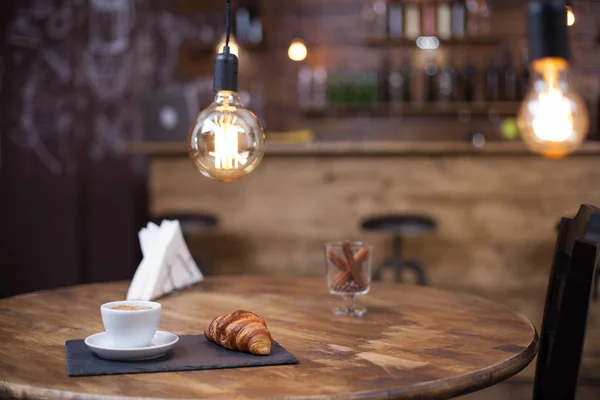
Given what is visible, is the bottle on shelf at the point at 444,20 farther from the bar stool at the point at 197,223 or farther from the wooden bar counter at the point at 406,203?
the bar stool at the point at 197,223

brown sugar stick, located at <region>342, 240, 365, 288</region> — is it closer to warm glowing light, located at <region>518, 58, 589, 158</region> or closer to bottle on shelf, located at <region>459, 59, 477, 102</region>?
warm glowing light, located at <region>518, 58, 589, 158</region>

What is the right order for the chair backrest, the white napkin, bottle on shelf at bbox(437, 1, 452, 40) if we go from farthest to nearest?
bottle on shelf at bbox(437, 1, 452, 40) < the white napkin < the chair backrest

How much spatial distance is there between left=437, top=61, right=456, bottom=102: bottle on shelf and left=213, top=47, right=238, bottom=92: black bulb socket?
4.26 meters

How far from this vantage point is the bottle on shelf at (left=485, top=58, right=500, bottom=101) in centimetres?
557

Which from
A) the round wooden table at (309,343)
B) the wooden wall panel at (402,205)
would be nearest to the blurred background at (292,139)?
the wooden wall panel at (402,205)

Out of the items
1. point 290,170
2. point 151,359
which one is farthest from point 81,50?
point 151,359

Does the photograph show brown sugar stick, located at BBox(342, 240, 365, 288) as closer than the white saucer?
No

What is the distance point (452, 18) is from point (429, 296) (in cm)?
411

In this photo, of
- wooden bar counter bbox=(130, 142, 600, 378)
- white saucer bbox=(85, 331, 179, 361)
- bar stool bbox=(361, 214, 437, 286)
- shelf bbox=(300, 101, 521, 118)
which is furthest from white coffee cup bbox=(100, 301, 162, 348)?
shelf bbox=(300, 101, 521, 118)

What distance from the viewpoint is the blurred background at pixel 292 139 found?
3.71 metres

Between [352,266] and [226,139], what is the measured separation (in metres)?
0.40

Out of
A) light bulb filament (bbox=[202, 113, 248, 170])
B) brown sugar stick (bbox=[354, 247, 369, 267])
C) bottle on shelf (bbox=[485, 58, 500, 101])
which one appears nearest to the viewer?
light bulb filament (bbox=[202, 113, 248, 170])

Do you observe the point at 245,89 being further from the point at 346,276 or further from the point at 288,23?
the point at 346,276

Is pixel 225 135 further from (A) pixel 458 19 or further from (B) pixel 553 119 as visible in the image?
(A) pixel 458 19
